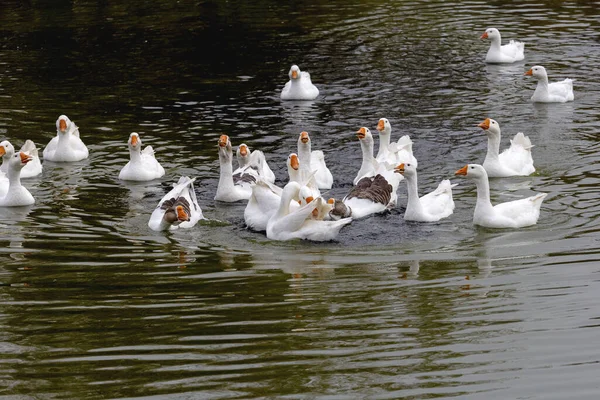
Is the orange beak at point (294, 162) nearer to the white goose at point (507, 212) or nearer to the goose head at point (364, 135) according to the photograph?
the goose head at point (364, 135)

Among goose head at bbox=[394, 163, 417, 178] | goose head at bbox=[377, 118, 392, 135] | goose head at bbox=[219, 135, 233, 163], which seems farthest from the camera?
goose head at bbox=[377, 118, 392, 135]

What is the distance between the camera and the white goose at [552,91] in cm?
2131

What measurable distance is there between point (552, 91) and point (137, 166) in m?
8.83

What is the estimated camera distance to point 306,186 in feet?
49.0

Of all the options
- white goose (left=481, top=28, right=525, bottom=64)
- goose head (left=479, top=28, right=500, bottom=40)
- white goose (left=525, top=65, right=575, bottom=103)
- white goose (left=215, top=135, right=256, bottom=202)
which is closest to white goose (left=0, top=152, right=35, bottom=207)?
white goose (left=215, top=135, right=256, bottom=202)

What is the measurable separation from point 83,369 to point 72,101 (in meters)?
14.6

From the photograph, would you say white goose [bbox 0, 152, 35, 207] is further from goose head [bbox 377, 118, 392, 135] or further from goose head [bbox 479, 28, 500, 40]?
goose head [bbox 479, 28, 500, 40]

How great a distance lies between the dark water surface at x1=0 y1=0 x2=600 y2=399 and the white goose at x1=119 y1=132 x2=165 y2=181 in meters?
0.16

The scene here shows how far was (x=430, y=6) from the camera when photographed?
32844 millimetres

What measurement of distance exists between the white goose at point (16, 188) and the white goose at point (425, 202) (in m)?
5.47

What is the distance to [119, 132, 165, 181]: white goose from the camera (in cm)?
1700

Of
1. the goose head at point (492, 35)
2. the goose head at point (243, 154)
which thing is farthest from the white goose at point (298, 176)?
the goose head at point (492, 35)

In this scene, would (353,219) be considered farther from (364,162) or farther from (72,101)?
(72,101)

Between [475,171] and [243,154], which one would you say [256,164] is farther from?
[475,171]
